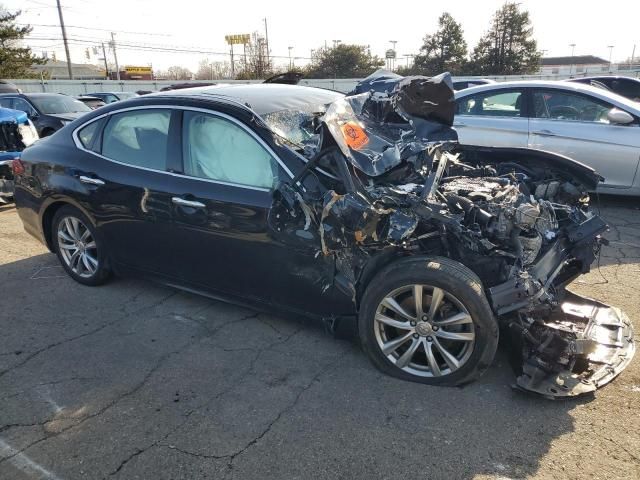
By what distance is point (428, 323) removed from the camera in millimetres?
2957

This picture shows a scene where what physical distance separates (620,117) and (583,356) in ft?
14.8

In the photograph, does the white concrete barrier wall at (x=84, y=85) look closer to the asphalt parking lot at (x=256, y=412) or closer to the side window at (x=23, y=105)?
the side window at (x=23, y=105)

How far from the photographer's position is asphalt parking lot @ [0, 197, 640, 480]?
2.45 meters

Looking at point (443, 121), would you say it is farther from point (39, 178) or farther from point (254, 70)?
point (254, 70)

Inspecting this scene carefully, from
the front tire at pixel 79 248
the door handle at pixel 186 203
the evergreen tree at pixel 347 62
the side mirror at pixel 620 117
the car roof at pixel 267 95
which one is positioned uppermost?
the evergreen tree at pixel 347 62

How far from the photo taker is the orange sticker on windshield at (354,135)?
3247 millimetres

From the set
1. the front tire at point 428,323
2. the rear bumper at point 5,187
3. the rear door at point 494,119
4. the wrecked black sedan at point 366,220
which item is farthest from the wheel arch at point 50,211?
the rear door at point 494,119

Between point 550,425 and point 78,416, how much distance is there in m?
2.57

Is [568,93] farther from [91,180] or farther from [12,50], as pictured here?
[12,50]

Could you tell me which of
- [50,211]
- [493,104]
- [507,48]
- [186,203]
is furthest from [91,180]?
[507,48]

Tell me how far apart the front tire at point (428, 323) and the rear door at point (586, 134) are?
457 centimetres

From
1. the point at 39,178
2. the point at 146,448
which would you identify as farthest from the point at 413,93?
the point at 39,178

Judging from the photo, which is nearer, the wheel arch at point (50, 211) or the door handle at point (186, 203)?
the door handle at point (186, 203)

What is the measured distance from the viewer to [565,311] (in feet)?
11.2
